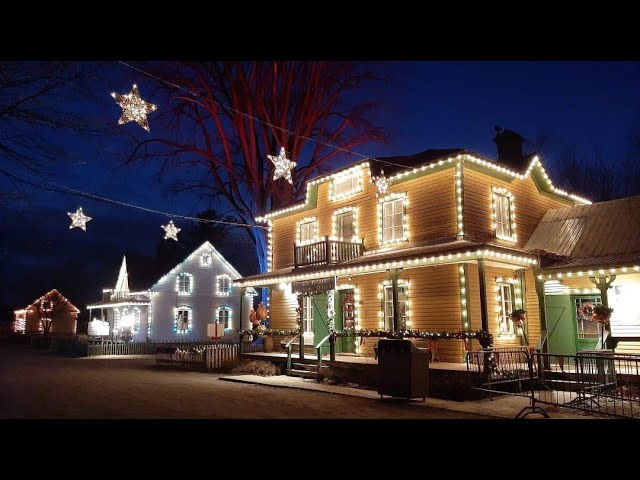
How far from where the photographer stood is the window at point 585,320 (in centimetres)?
1498

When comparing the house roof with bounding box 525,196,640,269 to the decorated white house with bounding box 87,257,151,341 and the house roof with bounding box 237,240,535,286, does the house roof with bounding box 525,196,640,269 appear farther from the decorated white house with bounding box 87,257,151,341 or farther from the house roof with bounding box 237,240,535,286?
the decorated white house with bounding box 87,257,151,341

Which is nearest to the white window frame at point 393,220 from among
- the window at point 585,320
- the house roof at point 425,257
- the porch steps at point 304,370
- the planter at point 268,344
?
the house roof at point 425,257

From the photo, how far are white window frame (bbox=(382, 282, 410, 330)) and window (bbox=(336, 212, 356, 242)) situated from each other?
9.19 feet

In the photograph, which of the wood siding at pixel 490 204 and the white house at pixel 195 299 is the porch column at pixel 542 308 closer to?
the wood siding at pixel 490 204

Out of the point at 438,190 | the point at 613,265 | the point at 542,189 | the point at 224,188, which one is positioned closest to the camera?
the point at 613,265

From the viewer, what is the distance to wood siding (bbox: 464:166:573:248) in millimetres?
15867

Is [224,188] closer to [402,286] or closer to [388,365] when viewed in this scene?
[402,286]

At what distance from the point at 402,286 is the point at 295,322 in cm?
603

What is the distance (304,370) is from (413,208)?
21.5ft

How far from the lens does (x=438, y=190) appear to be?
→ 16.3 metres

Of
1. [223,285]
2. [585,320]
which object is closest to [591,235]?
[585,320]

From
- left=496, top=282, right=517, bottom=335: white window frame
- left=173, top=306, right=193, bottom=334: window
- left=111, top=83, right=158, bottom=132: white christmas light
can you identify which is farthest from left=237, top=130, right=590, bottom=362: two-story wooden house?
left=173, top=306, right=193, bottom=334: window
